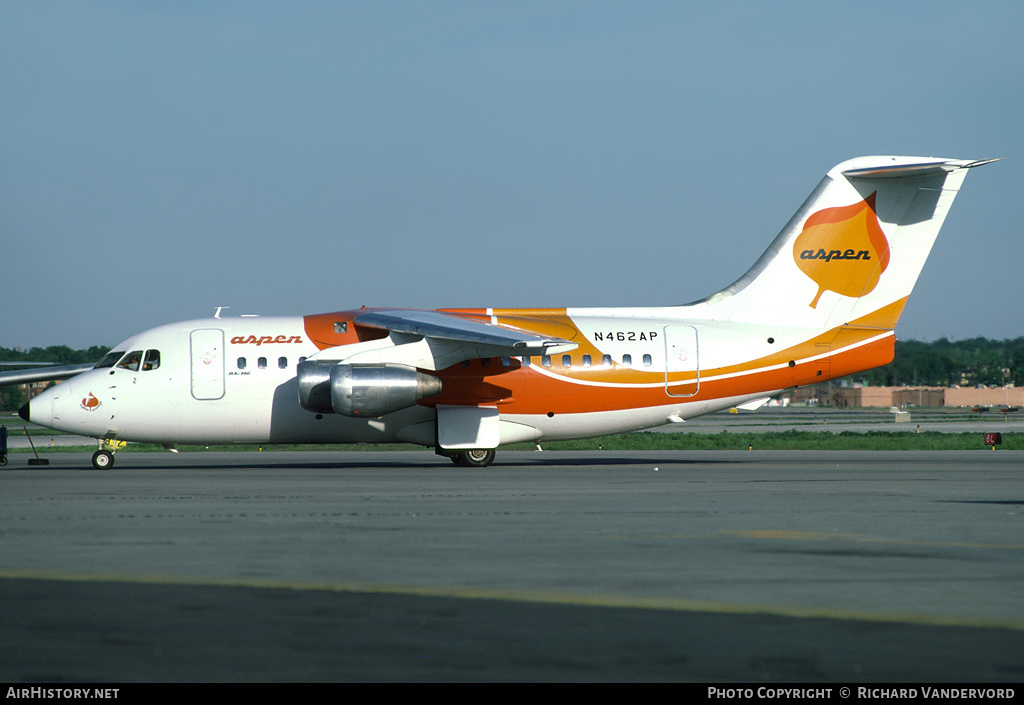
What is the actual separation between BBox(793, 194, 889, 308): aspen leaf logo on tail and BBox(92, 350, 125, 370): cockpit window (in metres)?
19.1

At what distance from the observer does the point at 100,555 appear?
11477 millimetres

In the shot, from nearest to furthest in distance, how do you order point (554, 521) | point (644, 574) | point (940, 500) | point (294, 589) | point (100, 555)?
point (294, 589)
point (644, 574)
point (100, 555)
point (554, 521)
point (940, 500)

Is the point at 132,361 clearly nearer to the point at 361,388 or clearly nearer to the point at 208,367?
the point at 208,367

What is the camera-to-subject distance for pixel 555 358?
30375 mm

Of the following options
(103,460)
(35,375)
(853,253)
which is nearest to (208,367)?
(103,460)

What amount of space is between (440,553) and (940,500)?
32.2 ft

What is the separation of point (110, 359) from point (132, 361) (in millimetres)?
733

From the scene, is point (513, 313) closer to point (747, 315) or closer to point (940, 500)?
point (747, 315)

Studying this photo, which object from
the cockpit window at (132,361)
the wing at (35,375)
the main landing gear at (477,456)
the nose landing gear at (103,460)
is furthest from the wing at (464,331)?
the wing at (35,375)

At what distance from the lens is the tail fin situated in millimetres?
→ 31406

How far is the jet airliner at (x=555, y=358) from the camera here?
2966 centimetres

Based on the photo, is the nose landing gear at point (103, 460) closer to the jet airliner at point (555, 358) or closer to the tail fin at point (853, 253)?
the jet airliner at point (555, 358)

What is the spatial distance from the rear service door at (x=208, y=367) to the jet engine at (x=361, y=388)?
265cm

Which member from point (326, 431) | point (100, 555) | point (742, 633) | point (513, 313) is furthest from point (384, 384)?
point (742, 633)
